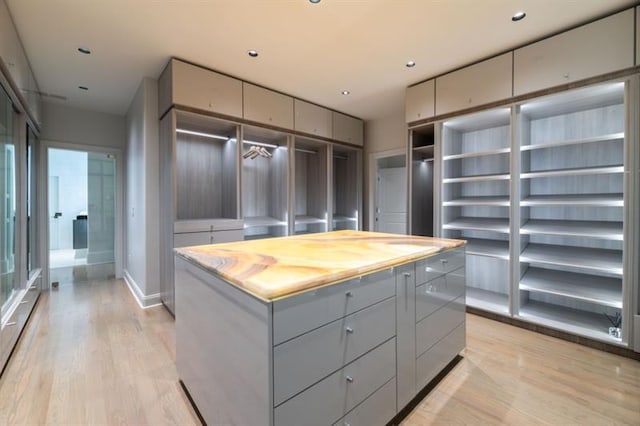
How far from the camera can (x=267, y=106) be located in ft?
12.5

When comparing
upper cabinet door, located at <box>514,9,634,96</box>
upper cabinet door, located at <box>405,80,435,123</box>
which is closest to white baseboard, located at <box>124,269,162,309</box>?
upper cabinet door, located at <box>405,80,435,123</box>

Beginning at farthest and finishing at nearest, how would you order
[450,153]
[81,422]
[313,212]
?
[313,212], [450,153], [81,422]

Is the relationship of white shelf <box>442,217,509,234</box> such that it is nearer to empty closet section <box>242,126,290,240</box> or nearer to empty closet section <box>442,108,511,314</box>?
empty closet section <box>442,108,511,314</box>

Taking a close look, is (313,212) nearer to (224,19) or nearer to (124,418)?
(224,19)

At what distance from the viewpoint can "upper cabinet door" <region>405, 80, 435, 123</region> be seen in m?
3.53

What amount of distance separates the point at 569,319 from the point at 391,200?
3.05 metres

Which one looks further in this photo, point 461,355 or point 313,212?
point 313,212

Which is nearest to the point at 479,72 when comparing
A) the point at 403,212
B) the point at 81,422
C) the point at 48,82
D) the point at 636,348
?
the point at 403,212

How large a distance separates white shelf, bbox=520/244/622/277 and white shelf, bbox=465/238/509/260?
0.19 m

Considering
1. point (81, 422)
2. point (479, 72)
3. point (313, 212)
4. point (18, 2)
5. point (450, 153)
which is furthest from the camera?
point (313, 212)

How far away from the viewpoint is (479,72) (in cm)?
310

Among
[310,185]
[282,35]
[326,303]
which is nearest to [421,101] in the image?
[282,35]

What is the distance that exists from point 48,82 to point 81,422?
13.7ft

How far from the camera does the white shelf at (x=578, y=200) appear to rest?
2.39 m
